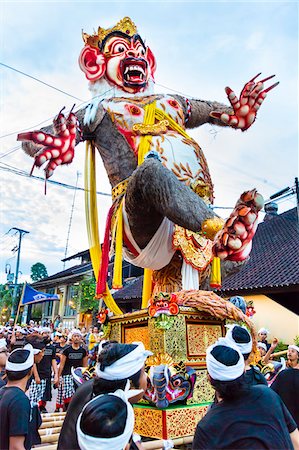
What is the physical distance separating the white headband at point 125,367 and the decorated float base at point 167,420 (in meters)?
2.05

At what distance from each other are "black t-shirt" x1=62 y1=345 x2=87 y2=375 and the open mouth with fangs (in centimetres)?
423

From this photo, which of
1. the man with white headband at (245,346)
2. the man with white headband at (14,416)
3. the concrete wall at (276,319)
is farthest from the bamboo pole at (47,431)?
the concrete wall at (276,319)

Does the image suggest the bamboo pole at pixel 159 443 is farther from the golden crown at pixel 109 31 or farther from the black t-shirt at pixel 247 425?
the golden crown at pixel 109 31

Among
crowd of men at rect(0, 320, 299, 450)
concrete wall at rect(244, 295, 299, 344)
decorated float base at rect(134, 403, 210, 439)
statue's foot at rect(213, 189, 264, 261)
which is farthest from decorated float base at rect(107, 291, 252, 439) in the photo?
concrete wall at rect(244, 295, 299, 344)

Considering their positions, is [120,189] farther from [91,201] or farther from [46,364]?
[46,364]

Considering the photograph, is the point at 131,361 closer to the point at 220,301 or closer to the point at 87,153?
the point at 220,301

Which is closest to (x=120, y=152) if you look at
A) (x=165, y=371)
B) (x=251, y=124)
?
(x=251, y=124)

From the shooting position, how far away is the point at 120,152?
532 centimetres

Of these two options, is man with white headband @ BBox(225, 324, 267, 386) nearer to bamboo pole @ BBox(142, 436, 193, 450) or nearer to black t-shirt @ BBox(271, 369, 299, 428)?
black t-shirt @ BBox(271, 369, 299, 428)

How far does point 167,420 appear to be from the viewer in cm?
377

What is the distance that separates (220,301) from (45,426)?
229cm

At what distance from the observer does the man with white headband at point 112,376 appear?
1858 millimetres

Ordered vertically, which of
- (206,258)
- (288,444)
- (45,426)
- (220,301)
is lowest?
(45,426)

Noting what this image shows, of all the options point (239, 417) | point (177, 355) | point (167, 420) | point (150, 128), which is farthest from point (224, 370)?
point (150, 128)
